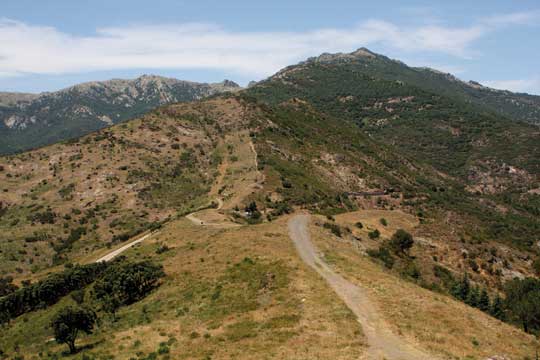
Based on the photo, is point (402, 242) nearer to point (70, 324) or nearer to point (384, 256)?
point (384, 256)

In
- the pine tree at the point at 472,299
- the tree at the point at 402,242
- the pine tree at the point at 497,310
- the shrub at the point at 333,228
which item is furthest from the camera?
the tree at the point at 402,242

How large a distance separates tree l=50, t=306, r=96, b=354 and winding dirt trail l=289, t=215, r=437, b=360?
19.2 meters

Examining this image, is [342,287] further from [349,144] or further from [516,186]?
[516,186]

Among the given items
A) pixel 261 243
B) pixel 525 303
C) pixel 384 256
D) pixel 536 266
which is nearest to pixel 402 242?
pixel 384 256

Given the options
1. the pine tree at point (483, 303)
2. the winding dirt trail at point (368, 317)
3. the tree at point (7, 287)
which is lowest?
the tree at point (7, 287)

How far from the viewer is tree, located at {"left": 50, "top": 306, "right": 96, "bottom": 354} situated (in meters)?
29.4

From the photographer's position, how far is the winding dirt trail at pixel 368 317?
22047mm

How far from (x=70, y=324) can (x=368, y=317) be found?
21451 millimetres

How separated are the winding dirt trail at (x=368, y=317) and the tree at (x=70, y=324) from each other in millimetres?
19158

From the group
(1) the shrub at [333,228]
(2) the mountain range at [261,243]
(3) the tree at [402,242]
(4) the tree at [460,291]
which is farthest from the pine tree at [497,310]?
(1) the shrub at [333,228]

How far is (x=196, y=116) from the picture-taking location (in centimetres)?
15812

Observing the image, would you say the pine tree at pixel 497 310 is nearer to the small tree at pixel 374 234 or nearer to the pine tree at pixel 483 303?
the pine tree at pixel 483 303

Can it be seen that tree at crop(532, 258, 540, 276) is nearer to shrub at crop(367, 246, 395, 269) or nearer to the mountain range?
the mountain range

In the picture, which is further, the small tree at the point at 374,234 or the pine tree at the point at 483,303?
the small tree at the point at 374,234
